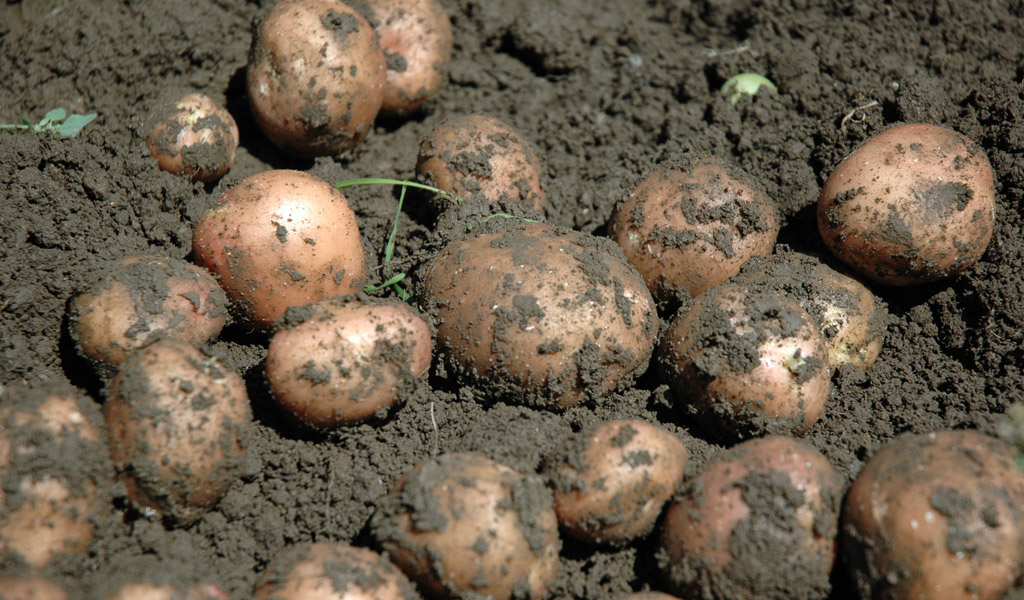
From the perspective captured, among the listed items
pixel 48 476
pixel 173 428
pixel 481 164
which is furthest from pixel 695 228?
pixel 48 476

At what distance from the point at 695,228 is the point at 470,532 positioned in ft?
4.78

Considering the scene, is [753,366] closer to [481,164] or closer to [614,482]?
[614,482]

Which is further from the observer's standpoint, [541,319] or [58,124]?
[58,124]

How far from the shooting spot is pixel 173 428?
6.95 ft

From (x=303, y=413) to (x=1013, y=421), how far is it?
230 centimetres

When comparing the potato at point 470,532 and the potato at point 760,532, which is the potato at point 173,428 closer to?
the potato at point 470,532

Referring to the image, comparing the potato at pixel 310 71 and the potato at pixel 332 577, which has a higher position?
the potato at pixel 310 71

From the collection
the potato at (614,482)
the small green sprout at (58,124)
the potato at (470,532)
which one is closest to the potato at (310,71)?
the small green sprout at (58,124)

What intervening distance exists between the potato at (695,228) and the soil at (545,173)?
33 centimetres

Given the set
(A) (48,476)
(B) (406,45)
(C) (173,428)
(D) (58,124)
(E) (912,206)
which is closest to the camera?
(A) (48,476)

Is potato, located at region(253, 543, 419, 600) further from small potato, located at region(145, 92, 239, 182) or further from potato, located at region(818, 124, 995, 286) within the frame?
potato, located at region(818, 124, 995, 286)

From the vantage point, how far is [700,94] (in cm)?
363

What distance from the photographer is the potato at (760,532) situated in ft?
6.66

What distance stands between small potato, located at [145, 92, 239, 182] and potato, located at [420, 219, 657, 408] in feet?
3.72
